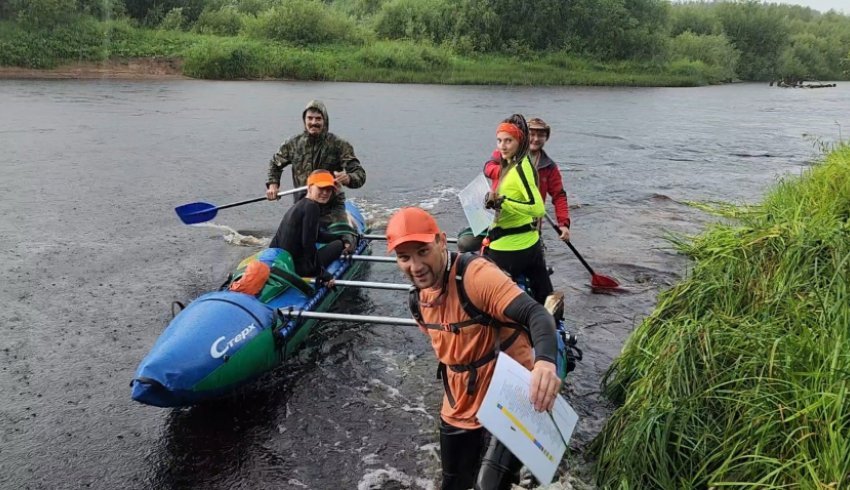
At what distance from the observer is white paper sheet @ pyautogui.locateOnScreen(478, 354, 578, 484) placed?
9.07 feet

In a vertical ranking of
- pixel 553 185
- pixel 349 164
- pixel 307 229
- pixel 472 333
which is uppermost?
pixel 553 185

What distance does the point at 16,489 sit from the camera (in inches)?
167

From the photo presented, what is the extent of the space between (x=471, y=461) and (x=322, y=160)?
4532 mm

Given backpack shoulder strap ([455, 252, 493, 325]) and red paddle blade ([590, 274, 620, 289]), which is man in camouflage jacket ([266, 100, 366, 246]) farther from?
backpack shoulder strap ([455, 252, 493, 325])

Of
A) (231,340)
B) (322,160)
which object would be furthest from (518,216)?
(322,160)

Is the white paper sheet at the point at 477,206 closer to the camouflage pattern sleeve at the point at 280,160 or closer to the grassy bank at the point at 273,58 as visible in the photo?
the camouflage pattern sleeve at the point at 280,160

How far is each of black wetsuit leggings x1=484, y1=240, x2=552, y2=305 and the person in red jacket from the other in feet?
2.28

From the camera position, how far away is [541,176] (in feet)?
20.9

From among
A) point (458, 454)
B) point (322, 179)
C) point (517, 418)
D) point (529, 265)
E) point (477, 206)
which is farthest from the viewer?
point (322, 179)

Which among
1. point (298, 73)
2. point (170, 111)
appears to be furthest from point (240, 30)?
point (170, 111)

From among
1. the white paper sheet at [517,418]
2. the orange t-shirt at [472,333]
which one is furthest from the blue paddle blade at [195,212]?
the white paper sheet at [517,418]

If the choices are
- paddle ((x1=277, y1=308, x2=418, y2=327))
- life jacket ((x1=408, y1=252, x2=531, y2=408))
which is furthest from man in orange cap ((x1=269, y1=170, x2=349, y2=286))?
life jacket ((x1=408, y1=252, x2=531, y2=408))

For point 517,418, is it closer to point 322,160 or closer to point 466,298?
point 466,298

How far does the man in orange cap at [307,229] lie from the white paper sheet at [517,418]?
12.5 feet
